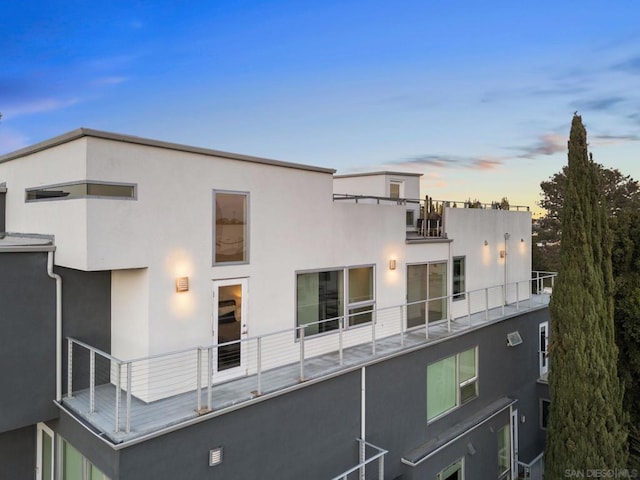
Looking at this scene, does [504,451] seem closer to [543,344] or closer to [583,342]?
[543,344]

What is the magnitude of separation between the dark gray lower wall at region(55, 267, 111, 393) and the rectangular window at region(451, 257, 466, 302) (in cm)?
853

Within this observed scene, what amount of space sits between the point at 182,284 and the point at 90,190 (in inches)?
71.6

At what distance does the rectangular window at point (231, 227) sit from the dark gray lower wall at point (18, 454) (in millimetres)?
4474

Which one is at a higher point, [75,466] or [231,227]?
[231,227]

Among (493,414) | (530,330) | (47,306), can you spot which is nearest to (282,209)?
(47,306)

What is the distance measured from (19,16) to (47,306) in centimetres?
1053

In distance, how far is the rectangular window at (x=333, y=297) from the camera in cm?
819

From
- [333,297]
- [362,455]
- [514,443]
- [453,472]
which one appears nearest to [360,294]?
[333,297]

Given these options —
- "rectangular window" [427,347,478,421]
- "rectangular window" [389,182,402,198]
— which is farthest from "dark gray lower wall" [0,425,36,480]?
"rectangular window" [389,182,402,198]

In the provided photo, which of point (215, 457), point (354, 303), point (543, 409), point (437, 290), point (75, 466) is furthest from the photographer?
point (543, 409)

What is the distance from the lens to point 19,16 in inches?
470

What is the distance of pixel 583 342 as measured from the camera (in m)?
8.91

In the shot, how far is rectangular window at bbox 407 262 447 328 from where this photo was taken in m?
10.4

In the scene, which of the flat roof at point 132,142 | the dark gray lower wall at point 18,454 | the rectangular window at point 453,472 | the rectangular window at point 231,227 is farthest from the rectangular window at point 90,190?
the rectangular window at point 453,472
